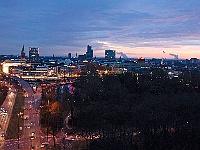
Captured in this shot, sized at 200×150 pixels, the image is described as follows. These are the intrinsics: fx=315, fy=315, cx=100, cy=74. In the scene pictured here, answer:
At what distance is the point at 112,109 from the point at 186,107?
17.4 feet

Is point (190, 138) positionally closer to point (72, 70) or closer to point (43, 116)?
point (43, 116)

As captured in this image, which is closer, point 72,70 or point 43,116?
point 43,116

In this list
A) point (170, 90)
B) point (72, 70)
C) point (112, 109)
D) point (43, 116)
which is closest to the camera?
point (112, 109)

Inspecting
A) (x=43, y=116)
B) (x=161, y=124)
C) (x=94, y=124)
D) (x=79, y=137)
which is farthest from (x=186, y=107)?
(x=43, y=116)

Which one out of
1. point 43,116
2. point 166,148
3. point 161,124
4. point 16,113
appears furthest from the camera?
point 16,113

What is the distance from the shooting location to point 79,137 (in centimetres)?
2309

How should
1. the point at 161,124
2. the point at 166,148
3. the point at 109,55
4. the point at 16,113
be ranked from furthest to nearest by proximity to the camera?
the point at 109,55 → the point at 16,113 → the point at 161,124 → the point at 166,148

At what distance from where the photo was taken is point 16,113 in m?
31.9

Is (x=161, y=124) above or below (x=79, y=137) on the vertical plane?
above

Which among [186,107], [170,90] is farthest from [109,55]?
[186,107]

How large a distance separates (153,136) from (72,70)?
75274mm

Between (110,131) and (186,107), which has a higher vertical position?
(186,107)

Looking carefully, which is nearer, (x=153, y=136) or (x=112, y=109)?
(x=153, y=136)

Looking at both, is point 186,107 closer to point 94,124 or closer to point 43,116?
point 94,124
